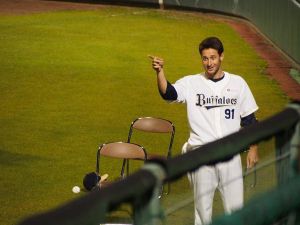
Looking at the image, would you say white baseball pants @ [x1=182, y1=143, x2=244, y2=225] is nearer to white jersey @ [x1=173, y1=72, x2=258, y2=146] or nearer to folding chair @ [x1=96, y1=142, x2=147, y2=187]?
white jersey @ [x1=173, y1=72, x2=258, y2=146]

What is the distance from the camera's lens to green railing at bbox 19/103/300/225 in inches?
90.3

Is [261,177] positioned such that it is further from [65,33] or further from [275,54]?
[65,33]

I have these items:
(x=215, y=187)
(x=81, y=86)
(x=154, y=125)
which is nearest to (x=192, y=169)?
(x=215, y=187)

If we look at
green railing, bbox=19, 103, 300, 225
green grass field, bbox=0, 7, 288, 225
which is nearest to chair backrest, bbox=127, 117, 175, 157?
green grass field, bbox=0, 7, 288, 225

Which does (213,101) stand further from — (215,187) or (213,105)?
(215,187)

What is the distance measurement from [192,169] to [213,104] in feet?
13.7

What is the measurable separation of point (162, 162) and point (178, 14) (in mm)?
24941

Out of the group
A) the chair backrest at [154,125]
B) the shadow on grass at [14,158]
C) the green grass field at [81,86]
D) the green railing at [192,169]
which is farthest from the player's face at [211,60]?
the shadow on grass at [14,158]

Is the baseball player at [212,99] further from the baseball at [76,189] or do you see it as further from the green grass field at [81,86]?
A: the baseball at [76,189]

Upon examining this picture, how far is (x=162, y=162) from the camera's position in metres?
2.75

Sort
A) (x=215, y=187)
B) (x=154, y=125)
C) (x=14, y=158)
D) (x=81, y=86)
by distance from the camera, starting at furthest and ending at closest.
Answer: (x=81, y=86) < (x=14, y=158) < (x=154, y=125) < (x=215, y=187)

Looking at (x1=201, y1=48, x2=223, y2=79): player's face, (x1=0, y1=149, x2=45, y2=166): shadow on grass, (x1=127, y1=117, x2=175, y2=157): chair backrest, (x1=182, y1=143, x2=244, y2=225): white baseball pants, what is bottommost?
(x1=0, y1=149, x2=45, y2=166): shadow on grass

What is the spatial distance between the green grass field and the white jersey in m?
0.60

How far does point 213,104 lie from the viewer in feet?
23.4
